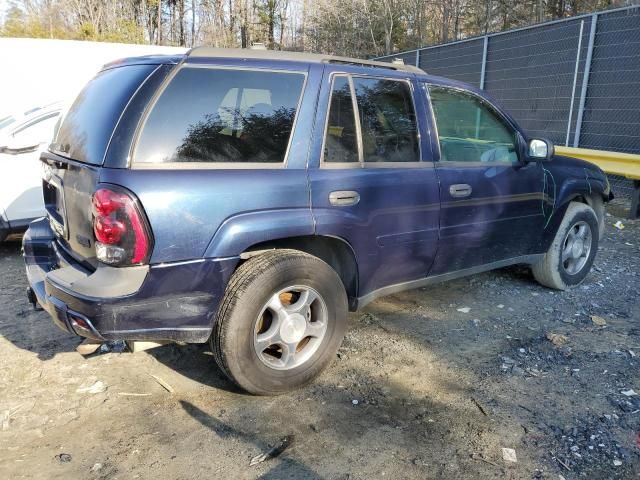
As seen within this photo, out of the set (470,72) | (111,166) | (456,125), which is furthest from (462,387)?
(470,72)

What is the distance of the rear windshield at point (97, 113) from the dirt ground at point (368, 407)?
4.62ft

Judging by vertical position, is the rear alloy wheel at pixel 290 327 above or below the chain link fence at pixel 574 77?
below

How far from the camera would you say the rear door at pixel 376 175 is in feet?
10.3

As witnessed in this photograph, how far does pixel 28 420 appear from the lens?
9.43 feet

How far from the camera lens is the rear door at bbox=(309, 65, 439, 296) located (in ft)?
10.3

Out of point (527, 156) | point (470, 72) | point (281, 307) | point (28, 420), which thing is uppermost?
point (470, 72)

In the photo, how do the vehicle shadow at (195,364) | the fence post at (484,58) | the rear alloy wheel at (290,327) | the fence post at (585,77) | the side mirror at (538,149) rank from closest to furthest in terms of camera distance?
the rear alloy wheel at (290,327) < the vehicle shadow at (195,364) < the side mirror at (538,149) < the fence post at (585,77) < the fence post at (484,58)

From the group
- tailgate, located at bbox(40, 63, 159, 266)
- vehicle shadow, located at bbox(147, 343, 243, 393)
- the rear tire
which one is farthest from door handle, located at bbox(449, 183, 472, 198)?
tailgate, located at bbox(40, 63, 159, 266)

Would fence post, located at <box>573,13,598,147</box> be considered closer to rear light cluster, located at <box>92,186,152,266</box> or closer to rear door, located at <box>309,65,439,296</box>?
rear door, located at <box>309,65,439,296</box>

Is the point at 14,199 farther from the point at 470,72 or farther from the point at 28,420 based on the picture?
the point at 470,72

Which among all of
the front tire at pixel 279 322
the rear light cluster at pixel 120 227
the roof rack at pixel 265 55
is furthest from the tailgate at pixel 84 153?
the front tire at pixel 279 322

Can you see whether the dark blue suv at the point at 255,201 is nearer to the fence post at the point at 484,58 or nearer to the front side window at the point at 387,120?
the front side window at the point at 387,120

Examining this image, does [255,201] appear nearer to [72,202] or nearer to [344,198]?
[344,198]

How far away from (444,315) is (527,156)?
1.44m
